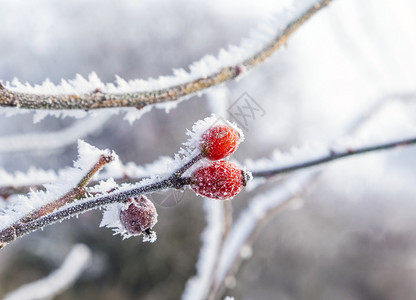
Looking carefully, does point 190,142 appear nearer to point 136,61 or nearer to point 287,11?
point 287,11

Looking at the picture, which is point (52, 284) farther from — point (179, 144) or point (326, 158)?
point (179, 144)

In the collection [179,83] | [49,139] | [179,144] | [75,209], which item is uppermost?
[179,144]

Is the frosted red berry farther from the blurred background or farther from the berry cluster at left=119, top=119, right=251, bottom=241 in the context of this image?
the blurred background

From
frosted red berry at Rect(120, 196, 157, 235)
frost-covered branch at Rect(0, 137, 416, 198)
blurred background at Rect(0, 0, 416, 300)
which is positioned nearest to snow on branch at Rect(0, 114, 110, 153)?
frost-covered branch at Rect(0, 137, 416, 198)

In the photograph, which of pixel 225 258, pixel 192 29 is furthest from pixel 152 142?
pixel 225 258

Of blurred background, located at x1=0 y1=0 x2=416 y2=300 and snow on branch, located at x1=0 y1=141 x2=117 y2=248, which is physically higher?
blurred background, located at x1=0 y1=0 x2=416 y2=300

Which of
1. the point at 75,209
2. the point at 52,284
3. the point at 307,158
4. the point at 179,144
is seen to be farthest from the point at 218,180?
the point at 179,144

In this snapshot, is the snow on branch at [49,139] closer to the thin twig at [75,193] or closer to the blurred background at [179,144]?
the thin twig at [75,193]
